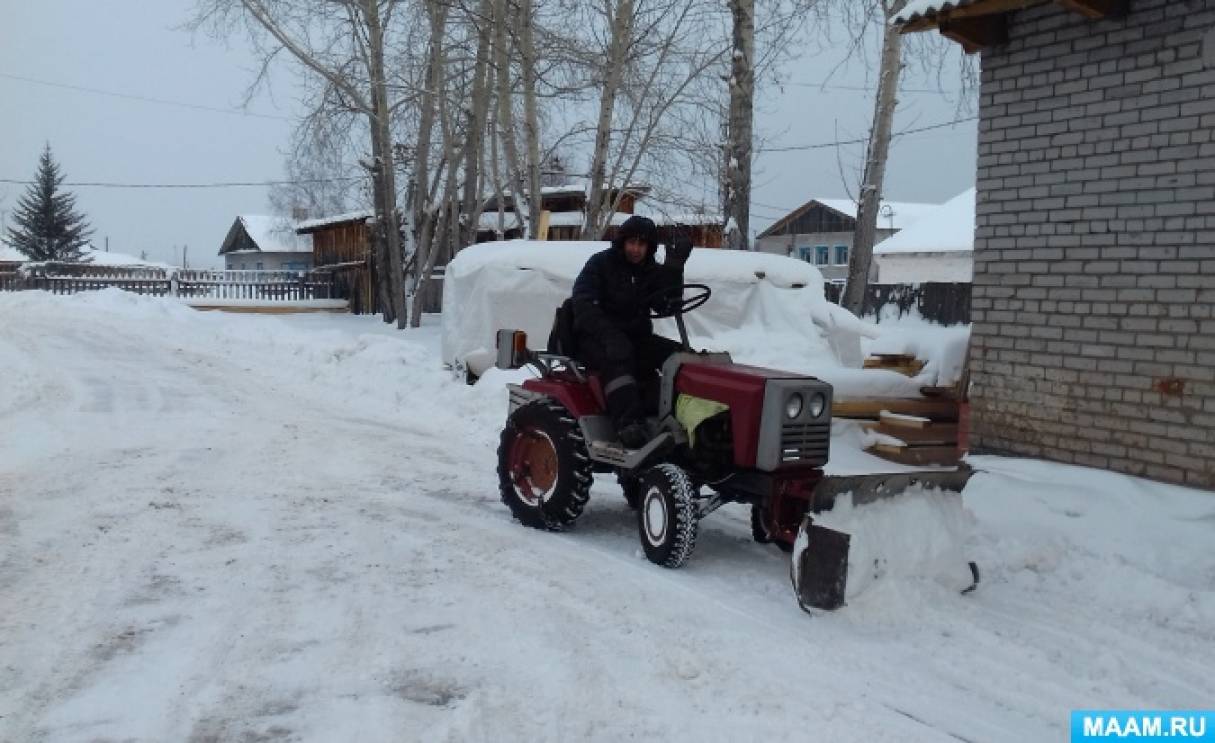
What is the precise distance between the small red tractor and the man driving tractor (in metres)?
0.12

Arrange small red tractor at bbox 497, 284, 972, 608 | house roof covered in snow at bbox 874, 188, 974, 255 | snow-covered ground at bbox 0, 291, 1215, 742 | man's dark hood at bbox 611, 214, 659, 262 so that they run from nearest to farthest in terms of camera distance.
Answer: snow-covered ground at bbox 0, 291, 1215, 742
small red tractor at bbox 497, 284, 972, 608
man's dark hood at bbox 611, 214, 659, 262
house roof covered in snow at bbox 874, 188, 974, 255

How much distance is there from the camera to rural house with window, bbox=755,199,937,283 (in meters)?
52.0

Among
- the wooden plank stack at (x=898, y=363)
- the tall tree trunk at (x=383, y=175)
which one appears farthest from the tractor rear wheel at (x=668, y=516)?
the tall tree trunk at (x=383, y=175)

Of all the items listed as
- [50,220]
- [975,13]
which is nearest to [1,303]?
[975,13]

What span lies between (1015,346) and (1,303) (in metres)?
21.7

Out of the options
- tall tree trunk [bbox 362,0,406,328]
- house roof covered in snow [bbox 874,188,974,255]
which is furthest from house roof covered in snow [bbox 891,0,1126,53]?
house roof covered in snow [bbox 874,188,974,255]

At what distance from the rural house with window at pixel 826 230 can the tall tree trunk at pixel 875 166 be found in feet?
115

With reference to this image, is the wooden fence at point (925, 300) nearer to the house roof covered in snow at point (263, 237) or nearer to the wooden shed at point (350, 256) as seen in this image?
the wooden shed at point (350, 256)

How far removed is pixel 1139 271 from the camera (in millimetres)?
6730

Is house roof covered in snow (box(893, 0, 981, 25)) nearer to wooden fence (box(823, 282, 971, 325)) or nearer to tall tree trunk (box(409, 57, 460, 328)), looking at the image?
tall tree trunk (box(409, 57, 460, 328))

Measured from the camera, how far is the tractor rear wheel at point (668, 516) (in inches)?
206

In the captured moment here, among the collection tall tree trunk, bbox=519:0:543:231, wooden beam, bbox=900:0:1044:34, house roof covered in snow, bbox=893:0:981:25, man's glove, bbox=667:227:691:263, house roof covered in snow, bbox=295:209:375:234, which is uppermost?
tall tree trunk, bbox=519:0:543:231

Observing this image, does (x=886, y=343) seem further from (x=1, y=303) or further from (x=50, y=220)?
(x=50, y=220)

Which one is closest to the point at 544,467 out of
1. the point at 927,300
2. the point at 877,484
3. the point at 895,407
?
the point at 877,484
